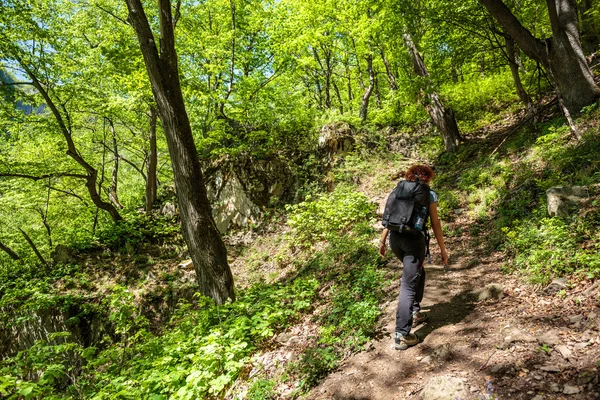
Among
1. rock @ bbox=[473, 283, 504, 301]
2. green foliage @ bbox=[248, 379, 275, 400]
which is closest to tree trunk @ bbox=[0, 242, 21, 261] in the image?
green foliage @ bbox=[248, 379, 275, 400]

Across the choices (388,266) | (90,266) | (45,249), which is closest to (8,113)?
(90,266)

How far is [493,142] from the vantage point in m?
9.79

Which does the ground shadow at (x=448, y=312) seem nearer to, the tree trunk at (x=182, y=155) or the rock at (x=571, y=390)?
the rock at (x=571, y=390)

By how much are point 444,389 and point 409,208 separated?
5.65 feet

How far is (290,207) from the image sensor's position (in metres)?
11.2

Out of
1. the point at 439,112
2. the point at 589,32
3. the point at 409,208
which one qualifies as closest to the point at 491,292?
the point at 409,208

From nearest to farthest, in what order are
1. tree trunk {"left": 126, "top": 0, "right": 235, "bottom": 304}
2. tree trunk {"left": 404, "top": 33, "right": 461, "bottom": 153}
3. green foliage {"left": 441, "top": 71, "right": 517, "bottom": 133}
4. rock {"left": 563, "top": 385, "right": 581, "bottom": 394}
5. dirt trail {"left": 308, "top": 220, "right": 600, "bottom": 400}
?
rock {"left": 563, "top": 385, "right": 581, "bottom": 394} < dirt trail {"left": 308, "top": 220, "right": 600, "bottom": 400} < tree trunk {"left": 126, "top": 0, "right": 235, "bottom": 304} < tree trunk {"left": 404, "top": 33, "right": 461, "bottom": 153} < green foliage {"left": 441, "top": 71, "right": 517, "bottom": 133}

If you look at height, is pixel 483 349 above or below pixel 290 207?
below

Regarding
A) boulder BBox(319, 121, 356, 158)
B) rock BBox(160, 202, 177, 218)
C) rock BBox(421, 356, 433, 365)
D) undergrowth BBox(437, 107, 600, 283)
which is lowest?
rock BBox(421, 356, 433, 365)

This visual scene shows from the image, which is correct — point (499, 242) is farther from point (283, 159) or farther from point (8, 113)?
point (8, 113)

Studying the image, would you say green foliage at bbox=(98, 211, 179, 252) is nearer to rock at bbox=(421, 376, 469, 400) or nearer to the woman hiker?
the woman hiker

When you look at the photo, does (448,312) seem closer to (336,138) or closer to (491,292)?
(491,292)

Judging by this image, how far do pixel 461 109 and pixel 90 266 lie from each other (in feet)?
52.2

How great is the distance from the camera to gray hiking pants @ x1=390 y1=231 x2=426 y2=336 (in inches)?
133
